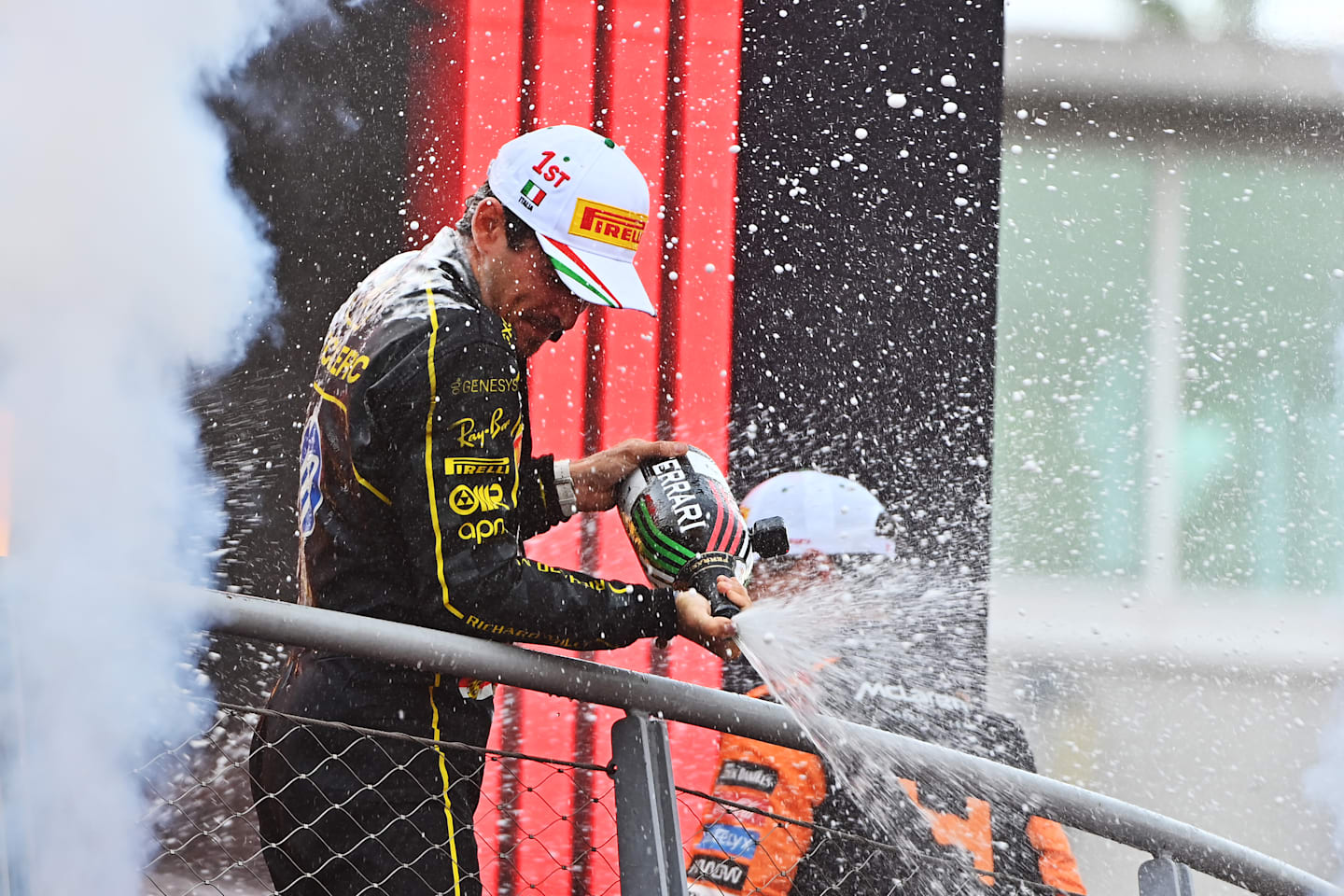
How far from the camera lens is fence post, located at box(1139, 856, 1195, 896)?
1913 mm

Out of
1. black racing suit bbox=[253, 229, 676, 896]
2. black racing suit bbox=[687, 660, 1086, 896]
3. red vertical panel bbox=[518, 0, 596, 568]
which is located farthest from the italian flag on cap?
red vertical panel bbox=[518, 0, 596, 568]

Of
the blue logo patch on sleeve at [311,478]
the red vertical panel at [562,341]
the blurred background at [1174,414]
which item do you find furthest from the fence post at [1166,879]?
the blurred background at [1174,414]

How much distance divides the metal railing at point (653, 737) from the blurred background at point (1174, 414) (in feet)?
10.5

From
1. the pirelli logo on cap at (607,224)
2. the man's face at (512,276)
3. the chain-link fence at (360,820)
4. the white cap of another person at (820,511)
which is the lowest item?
the chain-link fence at (360,820)

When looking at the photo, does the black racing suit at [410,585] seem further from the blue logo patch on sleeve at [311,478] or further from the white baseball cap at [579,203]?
the white baseball cap at [579,203]

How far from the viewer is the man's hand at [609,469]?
2.11 meters

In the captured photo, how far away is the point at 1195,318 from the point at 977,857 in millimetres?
3421

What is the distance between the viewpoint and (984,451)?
169 inches

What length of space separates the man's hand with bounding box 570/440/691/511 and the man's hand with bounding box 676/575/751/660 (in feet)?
1.14

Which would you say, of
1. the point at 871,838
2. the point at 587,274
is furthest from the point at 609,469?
the point at 871,838

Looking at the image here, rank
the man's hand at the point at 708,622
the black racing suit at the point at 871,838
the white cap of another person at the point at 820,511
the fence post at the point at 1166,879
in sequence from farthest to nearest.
→ the white cap of another person at the point at 820,511, the black racing suit at the point at 871,838, the fence post at the point at 1166,879, the man's hand at the point at 708,622

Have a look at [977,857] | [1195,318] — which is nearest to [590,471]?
[977,857]

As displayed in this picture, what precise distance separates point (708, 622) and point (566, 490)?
1.61 ft

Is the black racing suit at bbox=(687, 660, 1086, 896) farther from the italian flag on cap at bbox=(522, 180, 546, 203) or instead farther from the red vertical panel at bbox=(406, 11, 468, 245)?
the red vertical panel at bbox=(406, 11, 468, 245)
